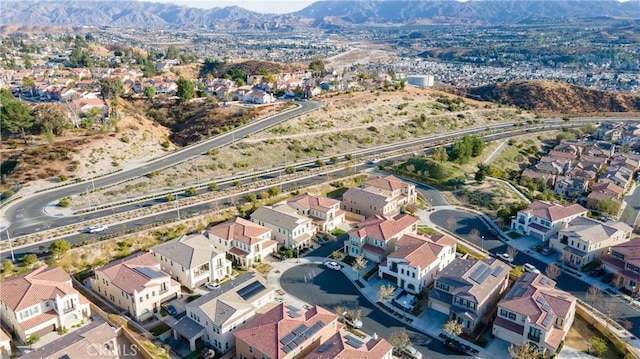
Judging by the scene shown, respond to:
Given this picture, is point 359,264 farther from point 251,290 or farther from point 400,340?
point 251,290

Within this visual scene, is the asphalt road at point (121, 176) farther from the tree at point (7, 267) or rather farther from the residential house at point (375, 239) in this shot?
the residential house at point (375, 239)

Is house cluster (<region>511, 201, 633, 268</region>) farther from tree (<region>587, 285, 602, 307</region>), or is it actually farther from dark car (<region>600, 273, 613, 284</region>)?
tree (<region>587, 285, 602, 307</region>)

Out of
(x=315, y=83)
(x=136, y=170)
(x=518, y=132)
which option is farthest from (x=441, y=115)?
(x=136, y=170)

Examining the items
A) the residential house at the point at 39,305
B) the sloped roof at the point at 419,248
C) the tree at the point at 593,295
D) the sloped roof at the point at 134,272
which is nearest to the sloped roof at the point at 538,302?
the tree at the point at 593,295

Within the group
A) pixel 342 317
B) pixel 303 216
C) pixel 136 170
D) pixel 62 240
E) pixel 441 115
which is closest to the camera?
pixel 342 317

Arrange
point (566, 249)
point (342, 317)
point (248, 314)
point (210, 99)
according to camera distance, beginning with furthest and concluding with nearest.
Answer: point (210, 99), point (566, 249), point (342, 317), point (248, 314)

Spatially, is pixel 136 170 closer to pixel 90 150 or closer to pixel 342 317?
pixel 90 150

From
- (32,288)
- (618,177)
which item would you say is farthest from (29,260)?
(618,177)
